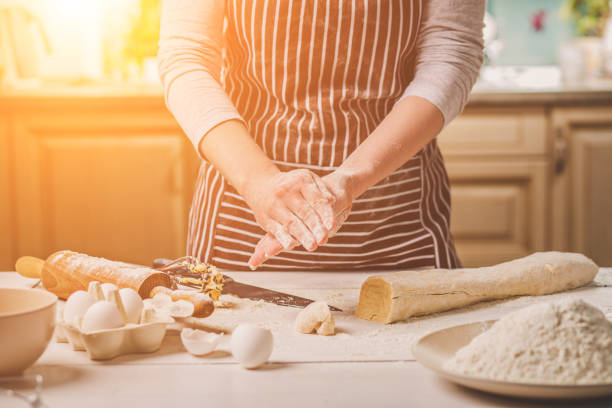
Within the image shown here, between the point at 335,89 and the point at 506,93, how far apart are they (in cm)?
126

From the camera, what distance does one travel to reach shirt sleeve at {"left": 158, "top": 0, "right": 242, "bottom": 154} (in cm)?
117

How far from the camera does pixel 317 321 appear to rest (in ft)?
2.67

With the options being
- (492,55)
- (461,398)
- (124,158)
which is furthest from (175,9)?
(492,55)

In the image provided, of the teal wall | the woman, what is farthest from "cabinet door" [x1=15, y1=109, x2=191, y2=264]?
the teal wall

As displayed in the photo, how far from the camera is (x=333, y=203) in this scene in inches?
39.0

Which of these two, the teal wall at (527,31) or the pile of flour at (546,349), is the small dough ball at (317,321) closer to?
the pile of flour at (546,349)

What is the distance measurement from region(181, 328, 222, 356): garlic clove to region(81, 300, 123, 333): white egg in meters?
0.07

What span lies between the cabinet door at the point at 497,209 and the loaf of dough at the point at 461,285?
1.42m

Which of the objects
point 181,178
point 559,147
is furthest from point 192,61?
point 559,147

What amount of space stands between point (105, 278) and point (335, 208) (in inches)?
12.0

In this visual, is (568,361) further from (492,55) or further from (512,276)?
(492,55)

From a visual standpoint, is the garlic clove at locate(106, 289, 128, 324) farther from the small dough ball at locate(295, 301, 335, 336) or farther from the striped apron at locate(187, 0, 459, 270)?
the striped apron at locate(187, 0, 459, 270)

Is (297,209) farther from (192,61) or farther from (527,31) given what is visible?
(527,31)

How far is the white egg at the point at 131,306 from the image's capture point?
756 mm
